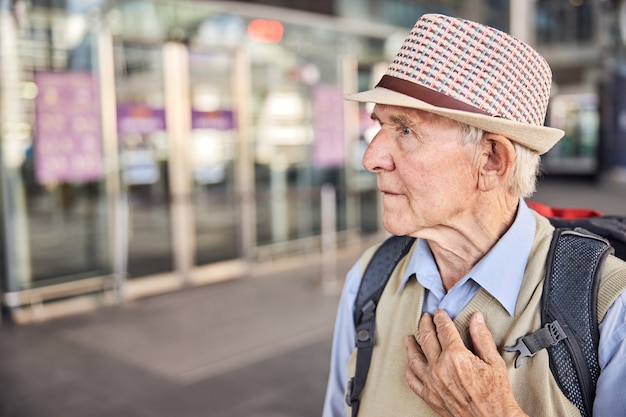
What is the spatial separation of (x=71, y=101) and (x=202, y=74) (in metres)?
1.75

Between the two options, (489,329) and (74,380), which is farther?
(74,380)

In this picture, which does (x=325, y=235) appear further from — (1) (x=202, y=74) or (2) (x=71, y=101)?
(2) (x=71, y=101)

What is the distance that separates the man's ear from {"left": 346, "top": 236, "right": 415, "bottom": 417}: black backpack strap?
1.06ft

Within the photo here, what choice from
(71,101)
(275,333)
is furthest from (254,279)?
(71,101)

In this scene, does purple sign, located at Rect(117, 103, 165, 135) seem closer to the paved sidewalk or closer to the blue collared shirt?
the paved sidewalk

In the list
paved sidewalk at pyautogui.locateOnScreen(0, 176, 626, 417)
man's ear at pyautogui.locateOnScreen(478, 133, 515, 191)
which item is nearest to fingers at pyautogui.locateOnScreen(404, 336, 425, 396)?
man's ear at pyautogui.locateOnScreen(478, 133, 515, 191)

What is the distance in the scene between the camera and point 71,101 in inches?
269

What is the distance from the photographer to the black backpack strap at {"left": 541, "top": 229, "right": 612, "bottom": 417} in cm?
118

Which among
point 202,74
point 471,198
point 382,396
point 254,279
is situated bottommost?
point 254,279

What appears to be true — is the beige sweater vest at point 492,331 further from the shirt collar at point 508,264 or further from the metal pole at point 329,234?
the metal pole at point 329,234

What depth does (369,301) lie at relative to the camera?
1556 mm

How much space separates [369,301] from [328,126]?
8.22 meters

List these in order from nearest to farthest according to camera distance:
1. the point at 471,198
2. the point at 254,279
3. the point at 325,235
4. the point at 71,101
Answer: the point at 471,198
the point at 71,101
the point at 254,279
the point at 325,235

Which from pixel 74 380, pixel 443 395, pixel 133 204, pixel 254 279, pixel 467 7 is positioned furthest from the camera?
pixel 467 7
